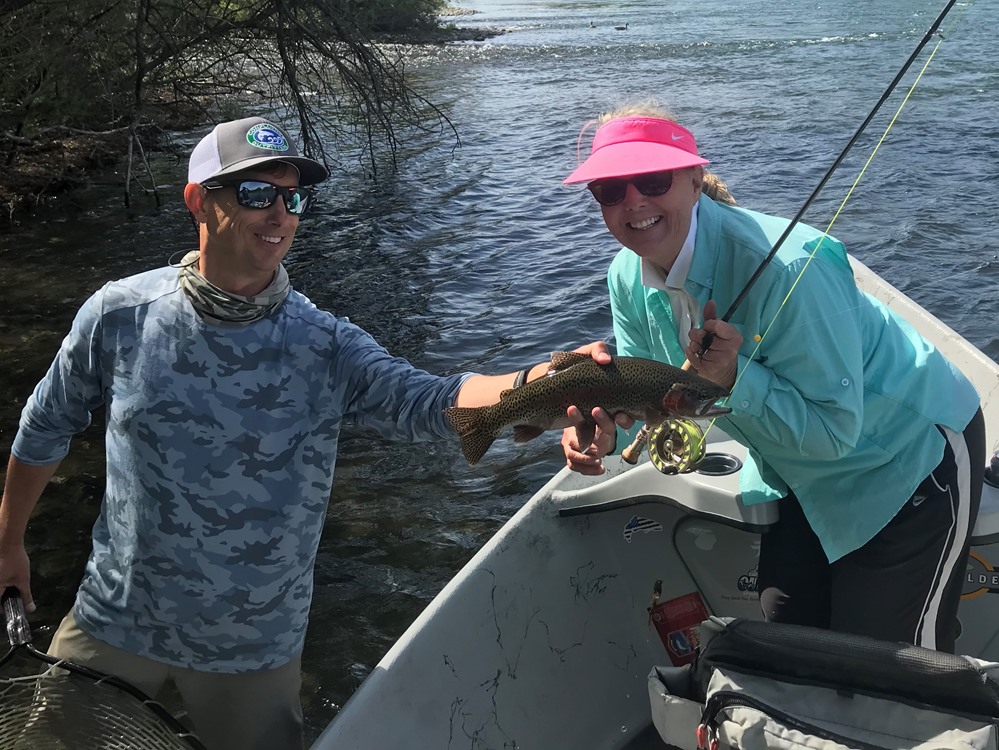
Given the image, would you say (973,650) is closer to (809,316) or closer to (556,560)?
(556,560)

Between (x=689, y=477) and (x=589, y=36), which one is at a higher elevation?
(x=589, y=36)

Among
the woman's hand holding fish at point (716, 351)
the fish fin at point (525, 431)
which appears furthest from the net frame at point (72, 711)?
the woman's hand holding fish at point (716, 351)

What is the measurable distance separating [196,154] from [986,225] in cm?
1297

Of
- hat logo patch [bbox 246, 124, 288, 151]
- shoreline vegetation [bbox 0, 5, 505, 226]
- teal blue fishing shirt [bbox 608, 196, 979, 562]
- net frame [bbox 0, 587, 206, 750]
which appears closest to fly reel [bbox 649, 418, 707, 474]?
teal blue fishing shirt [bbox 608, 196, 979, 562]

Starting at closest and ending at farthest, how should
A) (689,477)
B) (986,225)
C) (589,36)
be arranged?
(689,477), (986,225), (589,36)

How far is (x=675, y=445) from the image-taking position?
3.79m

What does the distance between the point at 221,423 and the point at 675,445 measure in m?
1.82

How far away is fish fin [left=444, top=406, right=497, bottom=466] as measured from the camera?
2.99 meters

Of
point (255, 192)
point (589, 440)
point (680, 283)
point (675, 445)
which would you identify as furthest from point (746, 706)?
point (255, 192)

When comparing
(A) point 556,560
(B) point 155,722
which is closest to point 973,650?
(A) point 556,560

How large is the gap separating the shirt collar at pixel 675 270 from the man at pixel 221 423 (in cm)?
68

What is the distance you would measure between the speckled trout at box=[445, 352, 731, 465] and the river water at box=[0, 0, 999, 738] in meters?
1.29

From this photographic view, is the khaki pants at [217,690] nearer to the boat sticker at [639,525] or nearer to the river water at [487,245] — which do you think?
the boat sticker at [639,525]

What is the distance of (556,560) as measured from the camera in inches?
173
